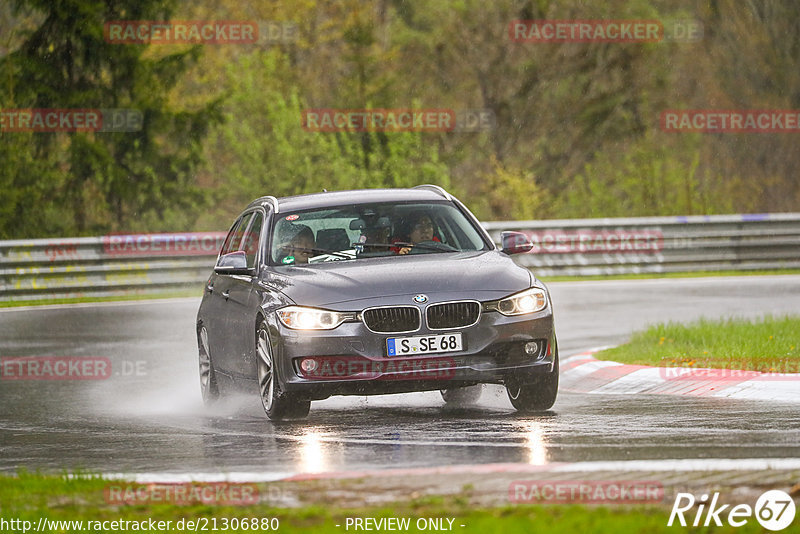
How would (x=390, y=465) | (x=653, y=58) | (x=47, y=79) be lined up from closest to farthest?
(x=390, y=465) → (x=47, y=79) → (x=653, y=58)

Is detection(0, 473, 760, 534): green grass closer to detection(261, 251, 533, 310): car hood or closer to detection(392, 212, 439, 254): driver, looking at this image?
detection(261, 251, 533, 310): car hood

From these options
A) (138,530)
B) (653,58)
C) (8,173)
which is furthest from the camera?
(653,58)

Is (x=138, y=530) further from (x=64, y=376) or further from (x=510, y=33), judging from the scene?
(x=510, y=33)

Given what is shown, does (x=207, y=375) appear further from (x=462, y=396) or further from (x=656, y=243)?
(x=656, y=243)

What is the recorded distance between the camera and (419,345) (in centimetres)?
1036

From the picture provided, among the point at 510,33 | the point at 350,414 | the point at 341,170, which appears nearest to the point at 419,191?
the point at 350,414

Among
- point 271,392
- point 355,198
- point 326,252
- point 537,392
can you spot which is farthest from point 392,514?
point 355,198

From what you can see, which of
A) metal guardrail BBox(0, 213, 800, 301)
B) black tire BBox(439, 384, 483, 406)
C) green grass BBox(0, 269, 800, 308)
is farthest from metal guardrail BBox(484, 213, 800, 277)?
black tire BBox(439, 384, 483, 406)

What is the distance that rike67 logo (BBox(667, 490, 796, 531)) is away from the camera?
6.25 meters

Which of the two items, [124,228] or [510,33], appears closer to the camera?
[124,228]

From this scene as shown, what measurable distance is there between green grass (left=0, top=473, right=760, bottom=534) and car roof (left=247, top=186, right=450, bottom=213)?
4623mm

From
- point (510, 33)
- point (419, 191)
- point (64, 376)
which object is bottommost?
point (64, 376)

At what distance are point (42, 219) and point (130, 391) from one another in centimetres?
1931

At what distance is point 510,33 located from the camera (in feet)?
148
